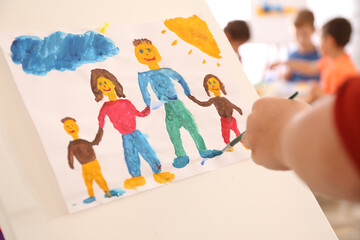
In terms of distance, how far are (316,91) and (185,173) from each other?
63.9 inches

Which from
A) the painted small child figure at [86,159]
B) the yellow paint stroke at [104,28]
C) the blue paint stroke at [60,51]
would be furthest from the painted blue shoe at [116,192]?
the yellow paint stroke at [104,28]

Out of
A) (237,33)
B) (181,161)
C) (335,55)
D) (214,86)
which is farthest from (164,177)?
(335,55)

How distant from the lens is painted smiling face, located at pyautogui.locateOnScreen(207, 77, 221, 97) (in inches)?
40.9

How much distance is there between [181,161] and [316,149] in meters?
0.50

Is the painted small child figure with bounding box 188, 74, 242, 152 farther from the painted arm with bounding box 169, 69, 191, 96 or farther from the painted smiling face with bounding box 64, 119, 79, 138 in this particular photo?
the painted smiling face with bounding box 64, 119, 79, 138

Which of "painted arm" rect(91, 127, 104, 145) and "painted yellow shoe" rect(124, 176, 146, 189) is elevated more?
"painted arm" rect(91, 127, 104, 145)

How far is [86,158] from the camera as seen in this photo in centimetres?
81

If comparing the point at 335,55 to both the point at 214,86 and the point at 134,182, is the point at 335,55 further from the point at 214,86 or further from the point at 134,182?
the point at 134,182

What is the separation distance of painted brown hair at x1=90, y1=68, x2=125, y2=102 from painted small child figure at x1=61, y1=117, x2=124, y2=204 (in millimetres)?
83

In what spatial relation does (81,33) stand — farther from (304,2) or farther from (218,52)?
(304,2)

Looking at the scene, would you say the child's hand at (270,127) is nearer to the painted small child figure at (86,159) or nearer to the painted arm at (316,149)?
the painted arm at (316,149)

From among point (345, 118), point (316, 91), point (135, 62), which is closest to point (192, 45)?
point (135, 62)

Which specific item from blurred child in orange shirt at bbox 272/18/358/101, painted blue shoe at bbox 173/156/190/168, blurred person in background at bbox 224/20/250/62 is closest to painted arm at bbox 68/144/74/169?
painted blue shoe at bbox 173/156/190/168

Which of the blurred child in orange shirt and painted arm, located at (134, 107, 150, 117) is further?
the blurred child in orange shirt
